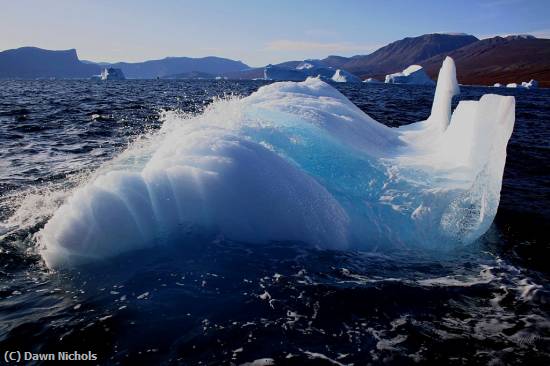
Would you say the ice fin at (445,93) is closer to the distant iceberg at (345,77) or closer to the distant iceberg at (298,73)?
the distant iceberg at (345,77)

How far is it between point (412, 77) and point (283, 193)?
310 feet

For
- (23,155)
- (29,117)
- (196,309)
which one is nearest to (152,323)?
(196,309)

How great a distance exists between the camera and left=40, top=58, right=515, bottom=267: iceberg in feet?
13.0

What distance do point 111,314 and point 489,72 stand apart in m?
138

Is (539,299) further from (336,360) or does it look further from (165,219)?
(165,219)

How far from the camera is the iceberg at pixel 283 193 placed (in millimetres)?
3977

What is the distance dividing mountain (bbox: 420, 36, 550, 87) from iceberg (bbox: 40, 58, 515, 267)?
303 feet

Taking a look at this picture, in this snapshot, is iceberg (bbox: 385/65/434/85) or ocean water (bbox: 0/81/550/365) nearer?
ocean water (bbox: 0/81/550/365)

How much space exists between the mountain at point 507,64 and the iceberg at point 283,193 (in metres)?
92.2

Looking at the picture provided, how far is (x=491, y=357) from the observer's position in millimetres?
2830

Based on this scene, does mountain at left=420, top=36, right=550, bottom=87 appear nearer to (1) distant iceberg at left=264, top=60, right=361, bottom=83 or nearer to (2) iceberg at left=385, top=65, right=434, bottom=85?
(2) iceberg at left=385, top=65, right=434, bottom=85

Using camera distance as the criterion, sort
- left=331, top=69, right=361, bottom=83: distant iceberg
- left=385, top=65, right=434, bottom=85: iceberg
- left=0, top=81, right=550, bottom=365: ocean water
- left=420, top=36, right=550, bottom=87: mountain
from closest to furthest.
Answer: left=0, top=81, right=550, bottom=365: ocean water
left=385, top=65, right=434, bottom=85: iceberg
left=420, top=36, right=550, bottom=87: mountain
left=331, top=69, right=361, bottom=83: distant iceberg

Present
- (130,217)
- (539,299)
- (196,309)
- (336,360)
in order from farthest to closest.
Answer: (130,217)
(539,299)
(196,309)
(336,360)

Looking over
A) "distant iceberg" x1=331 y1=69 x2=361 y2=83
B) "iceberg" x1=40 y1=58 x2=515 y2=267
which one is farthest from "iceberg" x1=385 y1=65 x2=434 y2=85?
"iceberg" x1=40 y1=58 x2=515 y2=267
